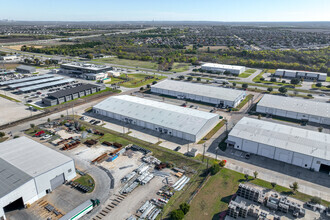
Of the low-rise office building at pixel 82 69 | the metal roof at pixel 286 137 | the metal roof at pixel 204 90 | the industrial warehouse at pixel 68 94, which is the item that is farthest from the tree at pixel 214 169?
the low-rise office building at pixel 82 69

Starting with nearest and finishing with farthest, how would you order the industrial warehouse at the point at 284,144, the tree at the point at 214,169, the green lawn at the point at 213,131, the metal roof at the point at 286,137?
the tree at the point at 214,169
the industrial warehouse at the point at 284,144
the metal roof at the point at 286,137
the green lawn at the point at 213,131

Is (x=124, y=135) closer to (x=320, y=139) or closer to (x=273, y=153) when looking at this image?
(x=273, y=153)

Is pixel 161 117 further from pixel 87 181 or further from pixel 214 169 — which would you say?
pixel 87 181

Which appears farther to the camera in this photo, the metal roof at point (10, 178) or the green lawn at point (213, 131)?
the green lawn at point (213, 131)

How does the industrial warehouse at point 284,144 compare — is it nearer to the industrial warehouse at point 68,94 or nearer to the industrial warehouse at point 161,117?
the industrial warehouse at point 161,117

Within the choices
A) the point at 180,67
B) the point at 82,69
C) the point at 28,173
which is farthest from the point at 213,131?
the point at 82,69

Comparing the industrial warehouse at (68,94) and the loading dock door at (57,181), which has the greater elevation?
the industrial warehouse at (68,94)
